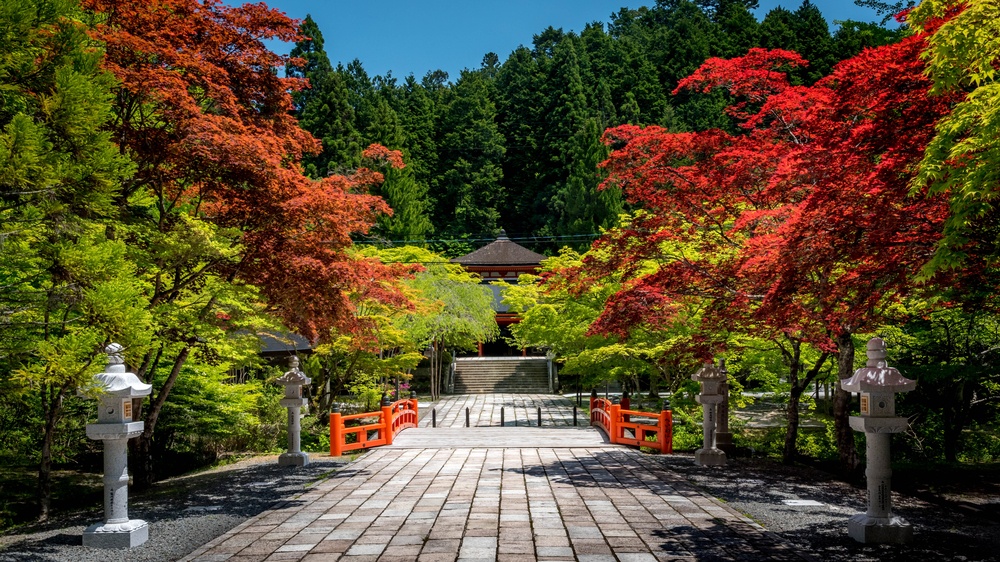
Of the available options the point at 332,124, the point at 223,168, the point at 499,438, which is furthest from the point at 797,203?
the point at 332,124

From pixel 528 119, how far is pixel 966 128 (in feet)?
178

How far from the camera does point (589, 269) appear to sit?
11.5 meters

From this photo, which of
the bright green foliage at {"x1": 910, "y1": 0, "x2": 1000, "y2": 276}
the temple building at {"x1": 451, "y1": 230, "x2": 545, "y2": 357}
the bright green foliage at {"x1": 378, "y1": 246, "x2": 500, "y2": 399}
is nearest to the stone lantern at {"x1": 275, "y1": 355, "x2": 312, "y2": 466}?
the bright green foliage at {"x1": 910, "y1": 0, "x2": 1000, "y2": 276}

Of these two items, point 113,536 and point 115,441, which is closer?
point 113,536

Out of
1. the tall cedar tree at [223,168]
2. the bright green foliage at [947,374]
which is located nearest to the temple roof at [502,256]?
the bright green foliage at [947,374]

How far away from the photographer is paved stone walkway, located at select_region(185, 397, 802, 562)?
6.12 metres

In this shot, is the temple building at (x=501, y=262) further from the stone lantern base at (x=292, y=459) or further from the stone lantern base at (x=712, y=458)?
the stone lantern base at (x=712, y=458)

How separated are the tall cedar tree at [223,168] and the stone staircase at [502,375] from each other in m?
22.9

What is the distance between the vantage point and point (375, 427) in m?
14.3

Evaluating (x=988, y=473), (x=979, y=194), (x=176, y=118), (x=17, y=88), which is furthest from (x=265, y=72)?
(x=988, y=473)

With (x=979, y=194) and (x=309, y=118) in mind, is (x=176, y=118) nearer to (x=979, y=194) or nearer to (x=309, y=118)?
(x=979, y=194)

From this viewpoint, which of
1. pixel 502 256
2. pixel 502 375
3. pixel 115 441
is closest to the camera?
pixel 115 441

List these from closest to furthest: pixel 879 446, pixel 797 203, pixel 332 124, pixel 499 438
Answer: pixel 879 446, pixel 797 203, pixel 499 438, pixel 332 124

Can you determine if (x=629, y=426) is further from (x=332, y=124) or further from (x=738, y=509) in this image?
(x=332, y=124)
